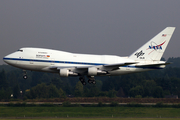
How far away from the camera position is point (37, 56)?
55031 mm

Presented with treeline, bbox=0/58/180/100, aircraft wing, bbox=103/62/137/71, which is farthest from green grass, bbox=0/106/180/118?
aircraft wing, bbox=103/62/137/71

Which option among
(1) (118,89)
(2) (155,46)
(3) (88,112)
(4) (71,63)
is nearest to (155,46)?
(2) (155,46)

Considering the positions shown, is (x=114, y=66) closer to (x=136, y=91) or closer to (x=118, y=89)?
(x=136, y=91)

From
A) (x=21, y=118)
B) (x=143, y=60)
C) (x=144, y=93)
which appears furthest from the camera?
(x=144, y=93)

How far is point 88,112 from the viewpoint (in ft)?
314

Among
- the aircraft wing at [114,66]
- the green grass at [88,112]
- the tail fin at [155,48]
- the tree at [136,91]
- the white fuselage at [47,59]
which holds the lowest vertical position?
the green grass at [88,112]

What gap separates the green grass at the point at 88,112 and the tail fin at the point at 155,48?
3476 cm

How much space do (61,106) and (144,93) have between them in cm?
3689

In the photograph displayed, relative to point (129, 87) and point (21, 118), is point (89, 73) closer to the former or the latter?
point (21, 118)

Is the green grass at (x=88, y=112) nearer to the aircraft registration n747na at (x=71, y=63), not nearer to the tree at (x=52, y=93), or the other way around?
the tree at (x=52, y=93)

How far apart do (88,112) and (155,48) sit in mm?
41847

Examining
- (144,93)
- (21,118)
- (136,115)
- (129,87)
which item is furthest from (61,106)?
(129,87)

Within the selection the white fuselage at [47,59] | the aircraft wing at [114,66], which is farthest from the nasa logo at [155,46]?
the white fuselage at [47,59]

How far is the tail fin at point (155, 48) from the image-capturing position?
61219 mm
